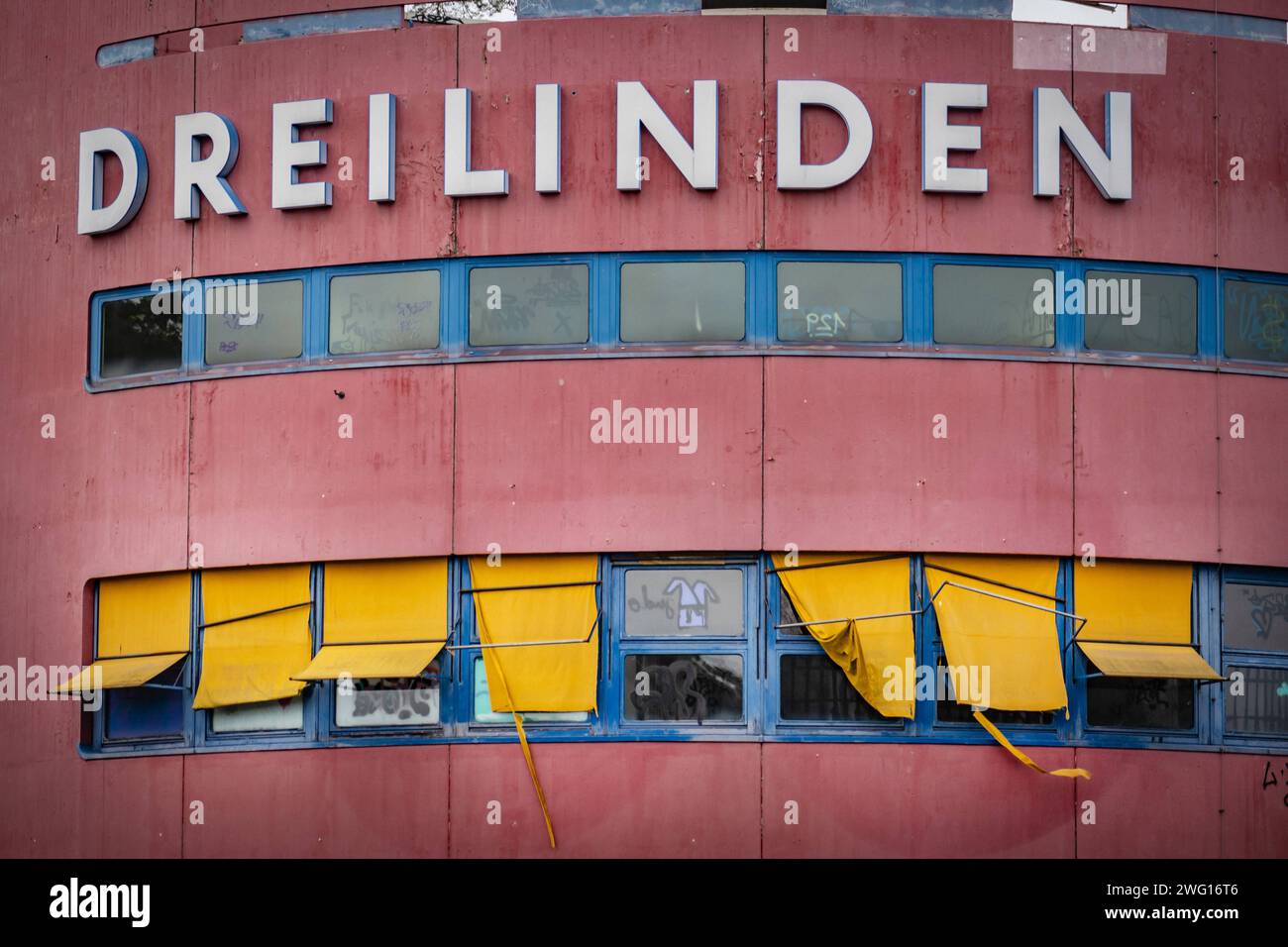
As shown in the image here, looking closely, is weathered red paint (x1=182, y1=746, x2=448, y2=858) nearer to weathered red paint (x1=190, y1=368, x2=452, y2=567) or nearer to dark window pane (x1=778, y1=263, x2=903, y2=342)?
weathered red paint (x1=190, y1=368, x2=452, y2=567)

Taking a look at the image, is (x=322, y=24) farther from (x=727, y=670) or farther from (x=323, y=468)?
(x=727, y=670)

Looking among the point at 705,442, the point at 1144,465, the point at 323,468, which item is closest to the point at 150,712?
the point at 323,468

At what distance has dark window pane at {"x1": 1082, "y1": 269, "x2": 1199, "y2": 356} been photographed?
64.7ft

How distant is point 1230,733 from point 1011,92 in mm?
7456

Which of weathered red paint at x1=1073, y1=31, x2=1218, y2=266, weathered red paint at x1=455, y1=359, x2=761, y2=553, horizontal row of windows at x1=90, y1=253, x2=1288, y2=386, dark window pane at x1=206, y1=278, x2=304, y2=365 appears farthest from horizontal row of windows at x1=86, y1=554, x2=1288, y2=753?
weathered red paint at x1=1073, y1=31, x2=1218, y2=266

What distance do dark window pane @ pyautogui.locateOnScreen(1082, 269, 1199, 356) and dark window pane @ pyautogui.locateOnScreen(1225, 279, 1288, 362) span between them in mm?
432

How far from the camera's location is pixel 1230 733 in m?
19.4

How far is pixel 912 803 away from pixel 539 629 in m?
4.38

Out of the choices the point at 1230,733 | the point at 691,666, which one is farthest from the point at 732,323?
the point at 1230,733

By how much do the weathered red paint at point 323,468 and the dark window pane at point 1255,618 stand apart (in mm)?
8664

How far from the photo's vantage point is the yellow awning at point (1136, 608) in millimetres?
19141

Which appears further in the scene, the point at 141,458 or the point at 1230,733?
the point at 141,458

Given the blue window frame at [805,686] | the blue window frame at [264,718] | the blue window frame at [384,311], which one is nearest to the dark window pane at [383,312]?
the blue window frame at [384,311]

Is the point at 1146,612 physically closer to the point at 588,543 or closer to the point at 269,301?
the point at 588,543
